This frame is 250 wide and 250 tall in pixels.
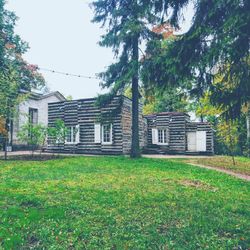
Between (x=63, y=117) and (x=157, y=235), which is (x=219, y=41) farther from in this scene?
(x=63, y=117)

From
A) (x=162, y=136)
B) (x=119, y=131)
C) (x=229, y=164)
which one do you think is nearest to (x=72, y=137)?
(x=119, y=131)

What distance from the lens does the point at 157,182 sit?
10.1m

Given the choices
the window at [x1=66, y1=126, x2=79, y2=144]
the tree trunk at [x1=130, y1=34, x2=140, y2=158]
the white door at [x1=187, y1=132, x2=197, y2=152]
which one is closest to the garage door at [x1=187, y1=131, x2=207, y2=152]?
the white door at [x1=187, y1=132, x2=197, y2=152]

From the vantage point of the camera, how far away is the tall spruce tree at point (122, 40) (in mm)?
17441

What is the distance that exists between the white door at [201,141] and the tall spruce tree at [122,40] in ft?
36.3

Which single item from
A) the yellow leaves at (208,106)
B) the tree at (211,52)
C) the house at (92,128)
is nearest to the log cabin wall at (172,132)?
the house at (92,128)

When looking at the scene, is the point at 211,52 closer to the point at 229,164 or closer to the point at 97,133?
the point at 229,164

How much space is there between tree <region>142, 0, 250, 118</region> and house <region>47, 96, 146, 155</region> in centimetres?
1674

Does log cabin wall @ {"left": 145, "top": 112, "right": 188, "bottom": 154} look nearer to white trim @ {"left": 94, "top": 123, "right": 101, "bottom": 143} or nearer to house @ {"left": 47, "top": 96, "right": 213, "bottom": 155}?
house @ {"left": 47, "top": 96, "right": 213, "bottom": 155}

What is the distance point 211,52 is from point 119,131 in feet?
61.3

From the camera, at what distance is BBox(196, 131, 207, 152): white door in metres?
28.2

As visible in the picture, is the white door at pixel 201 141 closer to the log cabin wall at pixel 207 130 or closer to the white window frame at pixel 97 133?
the log cabin wall at pixel 207 130

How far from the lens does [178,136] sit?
28672 millimetres

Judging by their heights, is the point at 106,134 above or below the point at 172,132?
below
